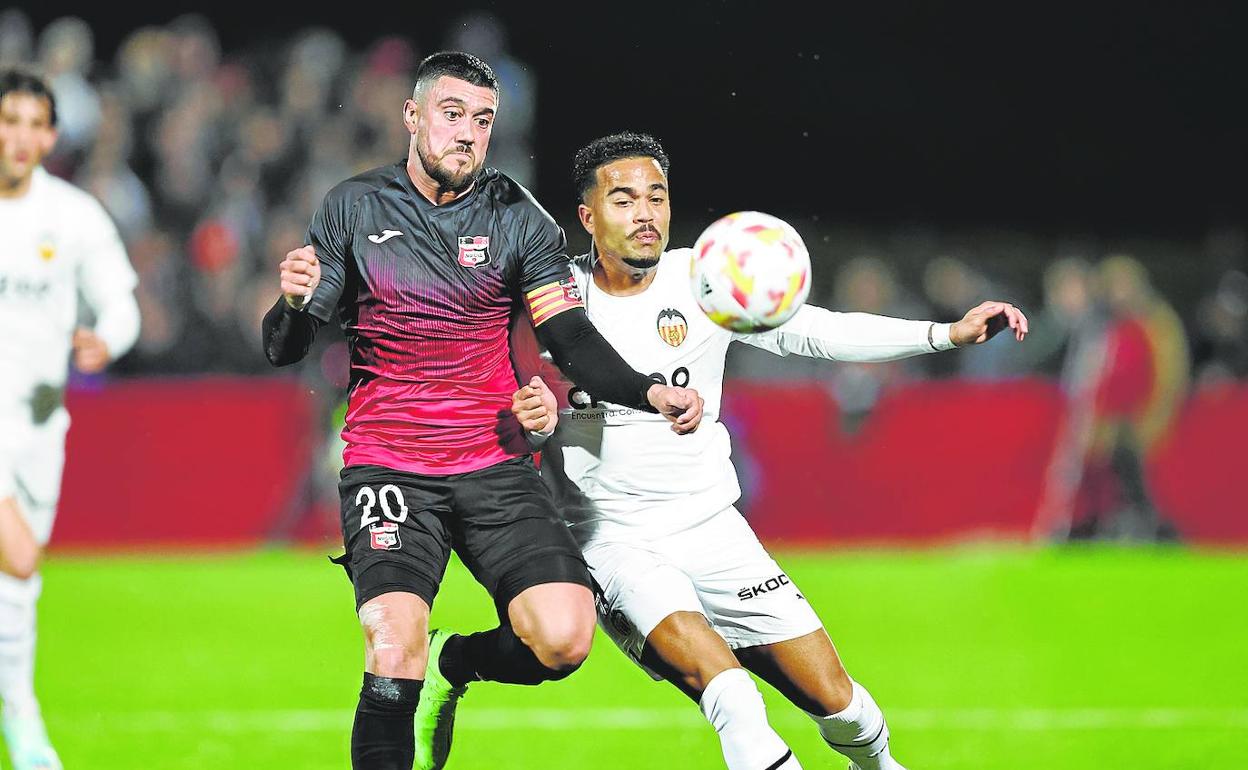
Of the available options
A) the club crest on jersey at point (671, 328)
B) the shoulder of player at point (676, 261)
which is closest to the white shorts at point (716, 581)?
the club crest on jersey at point (671, 328)

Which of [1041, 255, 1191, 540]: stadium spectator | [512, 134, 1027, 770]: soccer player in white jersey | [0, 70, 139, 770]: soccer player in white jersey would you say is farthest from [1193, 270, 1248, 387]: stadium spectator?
[0, 70, 139, 770]: soccer player in white jersey

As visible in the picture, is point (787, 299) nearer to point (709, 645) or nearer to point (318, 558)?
point (709, 645)

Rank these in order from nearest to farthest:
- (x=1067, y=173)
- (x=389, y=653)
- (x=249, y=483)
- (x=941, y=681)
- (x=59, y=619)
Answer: (x=389, y=653), (x=941, y=681), (x=59, y=619), (x=249, y=483), (x=1067, y=173)

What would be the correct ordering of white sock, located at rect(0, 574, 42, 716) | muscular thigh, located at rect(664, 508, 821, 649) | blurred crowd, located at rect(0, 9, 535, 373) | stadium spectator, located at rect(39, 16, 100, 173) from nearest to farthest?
muscular thigh, located at rect(664, 508, 821, 649)
white sock, located at rect(0, 574, 42, 716)
stadium spectator, located at rect(39, 16, 100, 173)
blurred crowd, located at rect(0, 9, 535, 373)

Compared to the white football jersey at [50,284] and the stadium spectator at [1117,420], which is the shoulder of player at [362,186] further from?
the stadium spectator at [1117,420]

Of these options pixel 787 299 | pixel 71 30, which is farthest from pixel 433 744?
pixel 71 30

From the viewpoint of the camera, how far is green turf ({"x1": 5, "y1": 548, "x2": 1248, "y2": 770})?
6629 mm

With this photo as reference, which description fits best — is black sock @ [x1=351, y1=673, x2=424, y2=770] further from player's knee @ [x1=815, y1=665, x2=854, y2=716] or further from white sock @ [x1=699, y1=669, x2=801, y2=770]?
player's knee @ [x1=815, y1=665, x2=854, y2=716]

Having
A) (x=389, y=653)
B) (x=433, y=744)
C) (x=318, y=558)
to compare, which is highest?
(x=389, y=653)

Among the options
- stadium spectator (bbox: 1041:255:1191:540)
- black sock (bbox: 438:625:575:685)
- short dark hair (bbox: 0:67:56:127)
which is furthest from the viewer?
stadium spectator (bbox: 1041:255:1191:540)

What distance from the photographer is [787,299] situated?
4809 mm

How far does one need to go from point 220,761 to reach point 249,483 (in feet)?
23.6

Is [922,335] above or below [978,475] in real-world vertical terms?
above

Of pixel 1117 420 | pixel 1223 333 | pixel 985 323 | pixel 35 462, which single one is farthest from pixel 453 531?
pixel 1223 333
